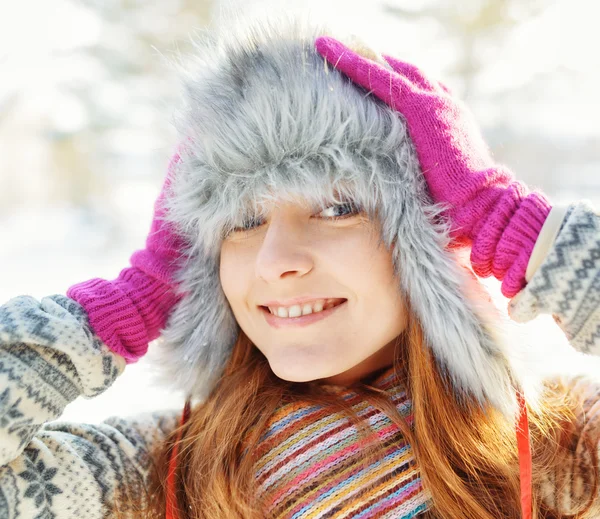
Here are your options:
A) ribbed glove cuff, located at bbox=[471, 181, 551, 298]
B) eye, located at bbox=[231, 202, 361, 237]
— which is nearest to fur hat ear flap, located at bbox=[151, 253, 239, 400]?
eye, located at bbox=[231, 202, 361, 237]

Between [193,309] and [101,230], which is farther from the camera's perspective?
[101,230]

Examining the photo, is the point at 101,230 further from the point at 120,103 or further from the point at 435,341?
the point at 435,341

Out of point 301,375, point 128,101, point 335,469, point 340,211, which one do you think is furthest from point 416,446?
point 128,101

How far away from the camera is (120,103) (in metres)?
3.30

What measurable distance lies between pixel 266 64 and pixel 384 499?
2.94 feet

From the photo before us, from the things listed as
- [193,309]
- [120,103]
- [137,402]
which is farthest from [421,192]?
[120,103]

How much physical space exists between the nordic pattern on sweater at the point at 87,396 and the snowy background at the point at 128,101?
57.8 inches

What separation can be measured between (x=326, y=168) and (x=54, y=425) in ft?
2.54

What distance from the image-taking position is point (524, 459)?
3.52ft

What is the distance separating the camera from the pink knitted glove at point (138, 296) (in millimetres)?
1142

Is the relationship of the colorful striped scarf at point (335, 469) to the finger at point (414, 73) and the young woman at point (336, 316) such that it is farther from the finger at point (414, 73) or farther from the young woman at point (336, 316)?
the finger at point (414, 73)

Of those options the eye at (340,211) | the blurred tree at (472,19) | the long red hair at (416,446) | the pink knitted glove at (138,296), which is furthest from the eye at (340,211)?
the blurred tree at (472,19)

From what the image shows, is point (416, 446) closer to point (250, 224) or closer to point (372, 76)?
point (250, 224)

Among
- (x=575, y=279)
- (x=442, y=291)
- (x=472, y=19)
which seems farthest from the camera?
(x=472, y=19)
